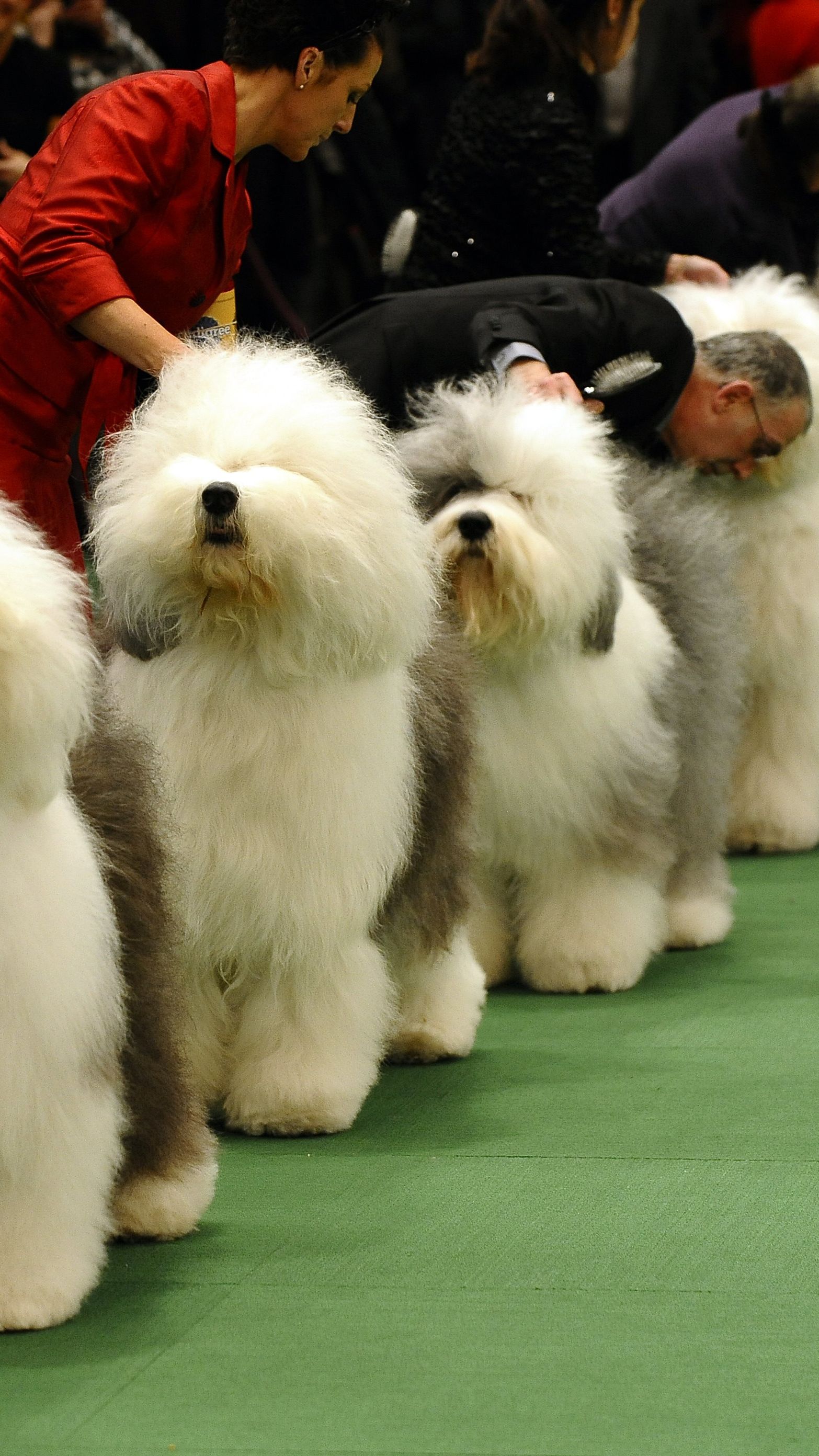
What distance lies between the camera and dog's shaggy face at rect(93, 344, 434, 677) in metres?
2.64

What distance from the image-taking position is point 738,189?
5652 millimetres

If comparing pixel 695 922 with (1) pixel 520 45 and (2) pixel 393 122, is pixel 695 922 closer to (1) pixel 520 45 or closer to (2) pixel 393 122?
(1) pixel 520 45

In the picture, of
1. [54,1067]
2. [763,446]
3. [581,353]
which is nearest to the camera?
[54,1067]

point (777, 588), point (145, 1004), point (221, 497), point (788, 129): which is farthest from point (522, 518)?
point (788, 129)

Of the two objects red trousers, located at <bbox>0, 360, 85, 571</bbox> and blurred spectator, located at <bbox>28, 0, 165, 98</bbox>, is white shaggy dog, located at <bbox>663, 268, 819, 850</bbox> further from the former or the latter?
blurred spectator, located at <bbox>28, 0, 165, 98</bbox>

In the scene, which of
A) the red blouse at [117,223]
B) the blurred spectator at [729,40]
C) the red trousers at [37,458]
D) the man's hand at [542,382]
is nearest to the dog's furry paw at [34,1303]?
the red trousers at [37,458]

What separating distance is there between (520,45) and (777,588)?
1.48 meters

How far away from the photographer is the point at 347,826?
281 cm

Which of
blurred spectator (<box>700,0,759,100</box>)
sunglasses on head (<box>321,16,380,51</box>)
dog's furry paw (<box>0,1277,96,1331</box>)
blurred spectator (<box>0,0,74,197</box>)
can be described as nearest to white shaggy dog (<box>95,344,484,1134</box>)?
sunglasses on head (<box>321,16,380,51</box>)

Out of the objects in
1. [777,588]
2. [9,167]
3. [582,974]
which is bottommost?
[582,974]

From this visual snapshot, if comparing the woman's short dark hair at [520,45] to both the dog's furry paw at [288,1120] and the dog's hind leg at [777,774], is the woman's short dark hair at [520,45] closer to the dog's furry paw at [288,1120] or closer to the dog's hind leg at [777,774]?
the dog's hind leg at [777,774]

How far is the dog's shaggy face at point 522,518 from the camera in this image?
3422 mm

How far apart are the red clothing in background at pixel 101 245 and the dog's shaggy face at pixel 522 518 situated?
1.81ft

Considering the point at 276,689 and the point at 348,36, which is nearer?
the point at 276,689
